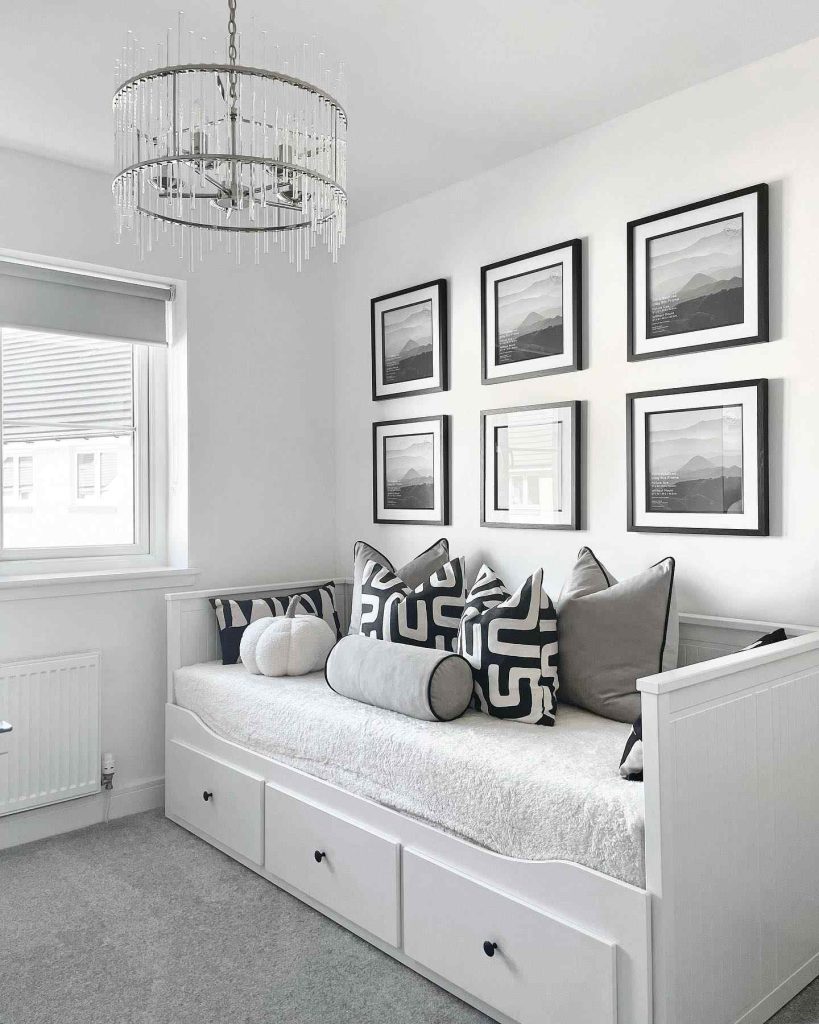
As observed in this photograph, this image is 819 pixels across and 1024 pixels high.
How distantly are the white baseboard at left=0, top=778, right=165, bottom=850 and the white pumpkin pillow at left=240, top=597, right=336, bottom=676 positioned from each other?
0.72m

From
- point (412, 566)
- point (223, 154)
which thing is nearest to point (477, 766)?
point (412, 566)

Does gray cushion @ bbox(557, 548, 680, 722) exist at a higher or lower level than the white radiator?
higher

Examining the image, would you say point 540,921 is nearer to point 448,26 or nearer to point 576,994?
point 576,994

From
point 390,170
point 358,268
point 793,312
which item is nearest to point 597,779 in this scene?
point 793,312

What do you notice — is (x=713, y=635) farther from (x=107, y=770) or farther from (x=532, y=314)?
(x=107, y=770)

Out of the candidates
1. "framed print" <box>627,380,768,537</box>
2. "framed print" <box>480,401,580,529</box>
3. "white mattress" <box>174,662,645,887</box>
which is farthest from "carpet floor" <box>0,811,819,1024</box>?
"framed print" <box>480,401,580,529</box>

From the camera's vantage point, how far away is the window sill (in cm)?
297

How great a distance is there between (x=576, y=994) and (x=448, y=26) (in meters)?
2.32

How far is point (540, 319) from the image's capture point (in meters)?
2.93

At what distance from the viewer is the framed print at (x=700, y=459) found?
236 cm

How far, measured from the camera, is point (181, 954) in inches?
87.7

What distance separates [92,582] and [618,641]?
6.31 feet

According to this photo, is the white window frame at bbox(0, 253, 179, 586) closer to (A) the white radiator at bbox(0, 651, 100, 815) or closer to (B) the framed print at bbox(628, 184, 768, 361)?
(A) the white radiator at bbox(0, 651, 100, 815)

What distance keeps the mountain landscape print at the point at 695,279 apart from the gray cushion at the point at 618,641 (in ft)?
2.34
